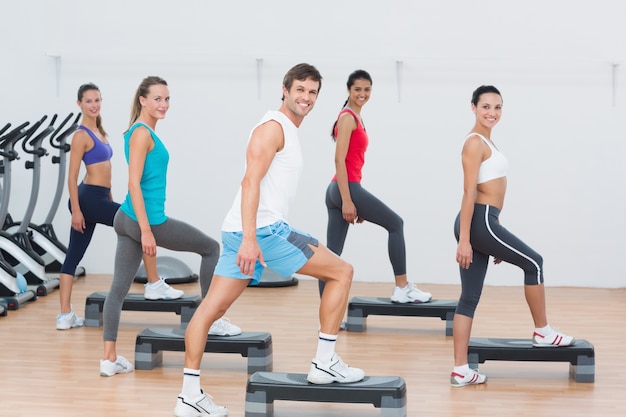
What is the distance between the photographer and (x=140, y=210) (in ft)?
13.0

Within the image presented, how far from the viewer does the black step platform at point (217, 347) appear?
13.8 feet

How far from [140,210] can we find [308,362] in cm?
109

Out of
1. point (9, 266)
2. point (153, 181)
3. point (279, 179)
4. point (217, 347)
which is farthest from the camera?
point (9, 266)

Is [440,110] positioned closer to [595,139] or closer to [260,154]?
[595,139]

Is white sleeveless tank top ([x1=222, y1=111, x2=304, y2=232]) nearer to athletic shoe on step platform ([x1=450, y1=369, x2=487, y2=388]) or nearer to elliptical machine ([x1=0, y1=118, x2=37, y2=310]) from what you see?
athletic shoe on step platform ([x1=450, y1=369, x2=487, y2=388])

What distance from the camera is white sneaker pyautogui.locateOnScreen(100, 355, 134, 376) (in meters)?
4.12

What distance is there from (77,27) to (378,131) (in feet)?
7.41

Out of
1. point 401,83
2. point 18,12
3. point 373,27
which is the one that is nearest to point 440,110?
point 401,83

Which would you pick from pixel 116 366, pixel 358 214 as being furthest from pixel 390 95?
pixel 116 366

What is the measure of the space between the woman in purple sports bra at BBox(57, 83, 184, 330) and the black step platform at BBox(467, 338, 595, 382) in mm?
1860

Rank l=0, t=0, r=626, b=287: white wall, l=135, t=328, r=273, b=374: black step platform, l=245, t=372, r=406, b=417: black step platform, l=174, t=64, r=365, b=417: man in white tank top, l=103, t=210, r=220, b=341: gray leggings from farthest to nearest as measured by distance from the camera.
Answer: l=0, t=0, r=626, b=287: white wall, l=135, t=328, r=273, b=374: black step platform, l=103, t=210, r=220, b=341: gray leggings, l=245, t=372, r=406, b=417: black step platform, l=174, t=64, r=365, b=417: man in white tank top

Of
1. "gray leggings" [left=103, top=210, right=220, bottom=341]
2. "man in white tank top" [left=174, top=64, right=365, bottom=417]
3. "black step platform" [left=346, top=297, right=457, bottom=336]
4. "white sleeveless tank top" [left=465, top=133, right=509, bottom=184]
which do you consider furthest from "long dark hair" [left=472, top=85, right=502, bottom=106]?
"black step platform" [left=346, top=297, right=457, bottom=336]

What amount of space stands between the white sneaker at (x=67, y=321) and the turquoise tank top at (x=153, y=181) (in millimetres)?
1244

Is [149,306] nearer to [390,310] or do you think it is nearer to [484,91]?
[390,310]
